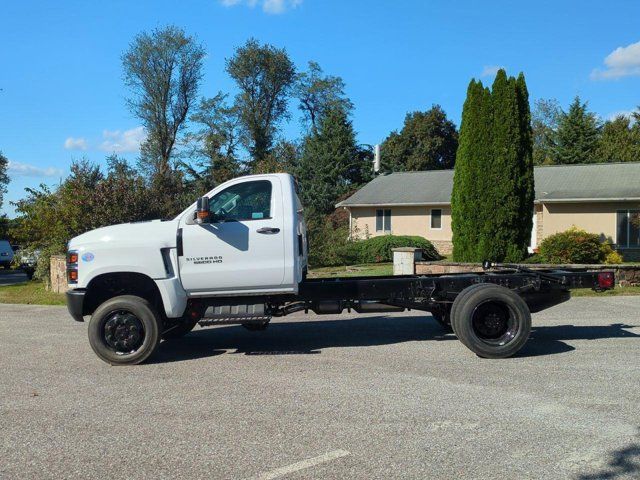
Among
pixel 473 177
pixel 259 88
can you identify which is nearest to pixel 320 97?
pixel 259 88

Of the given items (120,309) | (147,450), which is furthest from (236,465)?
(120,309)

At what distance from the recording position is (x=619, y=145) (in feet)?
160

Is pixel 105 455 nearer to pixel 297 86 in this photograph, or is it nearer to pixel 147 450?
pixel 147 450

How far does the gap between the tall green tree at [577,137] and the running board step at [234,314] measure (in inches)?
1839

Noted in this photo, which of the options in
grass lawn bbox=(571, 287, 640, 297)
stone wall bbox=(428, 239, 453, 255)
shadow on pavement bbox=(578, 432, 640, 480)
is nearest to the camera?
shadow on pavement bbox=(578, 432, 640, 480)

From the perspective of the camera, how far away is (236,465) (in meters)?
4.59

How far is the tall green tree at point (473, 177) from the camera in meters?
19.0

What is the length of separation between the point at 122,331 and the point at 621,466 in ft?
19.4

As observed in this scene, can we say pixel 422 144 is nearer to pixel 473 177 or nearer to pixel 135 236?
pixel 473 177

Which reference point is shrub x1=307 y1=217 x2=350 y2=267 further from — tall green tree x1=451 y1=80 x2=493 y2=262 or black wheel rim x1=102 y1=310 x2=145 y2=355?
black wheel rim x1=102 y1=310 x2=145 y2=355

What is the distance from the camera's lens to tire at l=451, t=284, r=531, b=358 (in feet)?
26.0

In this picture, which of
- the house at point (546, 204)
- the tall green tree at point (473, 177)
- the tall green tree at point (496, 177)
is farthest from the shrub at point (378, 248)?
the tall green tree at point (496, 177)

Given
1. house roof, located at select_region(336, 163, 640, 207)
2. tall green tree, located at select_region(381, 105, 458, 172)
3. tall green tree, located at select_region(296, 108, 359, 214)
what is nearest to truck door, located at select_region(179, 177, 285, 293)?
house roof, located at select_region(336, 163, 640, 207)

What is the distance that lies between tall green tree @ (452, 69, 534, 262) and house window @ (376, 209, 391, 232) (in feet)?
51.5
